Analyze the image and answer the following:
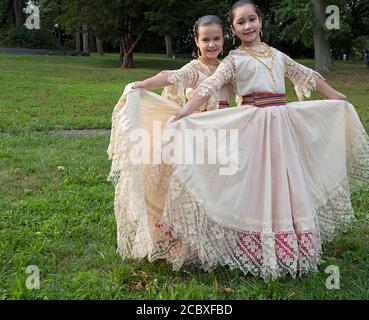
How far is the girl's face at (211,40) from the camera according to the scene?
3.71 metres

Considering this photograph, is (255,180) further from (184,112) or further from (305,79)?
(305,79)

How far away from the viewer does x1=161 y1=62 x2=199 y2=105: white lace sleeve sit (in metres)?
3.71

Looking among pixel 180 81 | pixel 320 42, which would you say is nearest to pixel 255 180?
pixel 180 81

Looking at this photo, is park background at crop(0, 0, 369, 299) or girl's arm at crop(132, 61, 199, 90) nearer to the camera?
park background at crop(0, 0, 369, 299)

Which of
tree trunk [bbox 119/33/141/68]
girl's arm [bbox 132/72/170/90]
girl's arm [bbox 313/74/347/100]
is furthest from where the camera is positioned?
tree trunk [bbox 119/33/141/68]

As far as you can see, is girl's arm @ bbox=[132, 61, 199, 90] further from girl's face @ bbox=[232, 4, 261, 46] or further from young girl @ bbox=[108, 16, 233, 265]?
girl's face @ bbox=[232, 4, 261, 46]

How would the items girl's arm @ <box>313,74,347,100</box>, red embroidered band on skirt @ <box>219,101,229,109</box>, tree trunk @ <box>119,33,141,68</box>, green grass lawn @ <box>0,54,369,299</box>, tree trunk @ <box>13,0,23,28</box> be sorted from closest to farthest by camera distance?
green grass lawn @ <box>0,54,369,299</box>, red embroidered band on skirt @ <box>219,101,229,109</box>, girl's arm @ <box>313,74,347,100</box>, tree trunk @ <box>119,33,141,68</box>, tree trunk @ <box>13,0,23,28</box>

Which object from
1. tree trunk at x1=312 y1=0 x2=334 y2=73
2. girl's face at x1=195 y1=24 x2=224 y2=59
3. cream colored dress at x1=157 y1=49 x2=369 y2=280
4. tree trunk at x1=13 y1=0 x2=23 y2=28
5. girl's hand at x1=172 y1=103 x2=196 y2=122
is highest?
tree trunk at x1=13 y1=0 x2=23 y2=28

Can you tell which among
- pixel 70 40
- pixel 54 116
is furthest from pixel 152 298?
pixel 70 40

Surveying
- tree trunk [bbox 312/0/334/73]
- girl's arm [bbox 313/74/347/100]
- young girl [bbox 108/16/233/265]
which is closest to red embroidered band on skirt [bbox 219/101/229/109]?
young girl [bbox 108/16/233/265]

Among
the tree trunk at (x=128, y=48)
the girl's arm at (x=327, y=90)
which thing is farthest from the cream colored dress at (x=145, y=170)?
the tree trunk at (x=128, y=48)

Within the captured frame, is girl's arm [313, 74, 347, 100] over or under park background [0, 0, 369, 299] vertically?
over

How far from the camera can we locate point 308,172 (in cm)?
369

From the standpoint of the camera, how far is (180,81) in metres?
3.73
